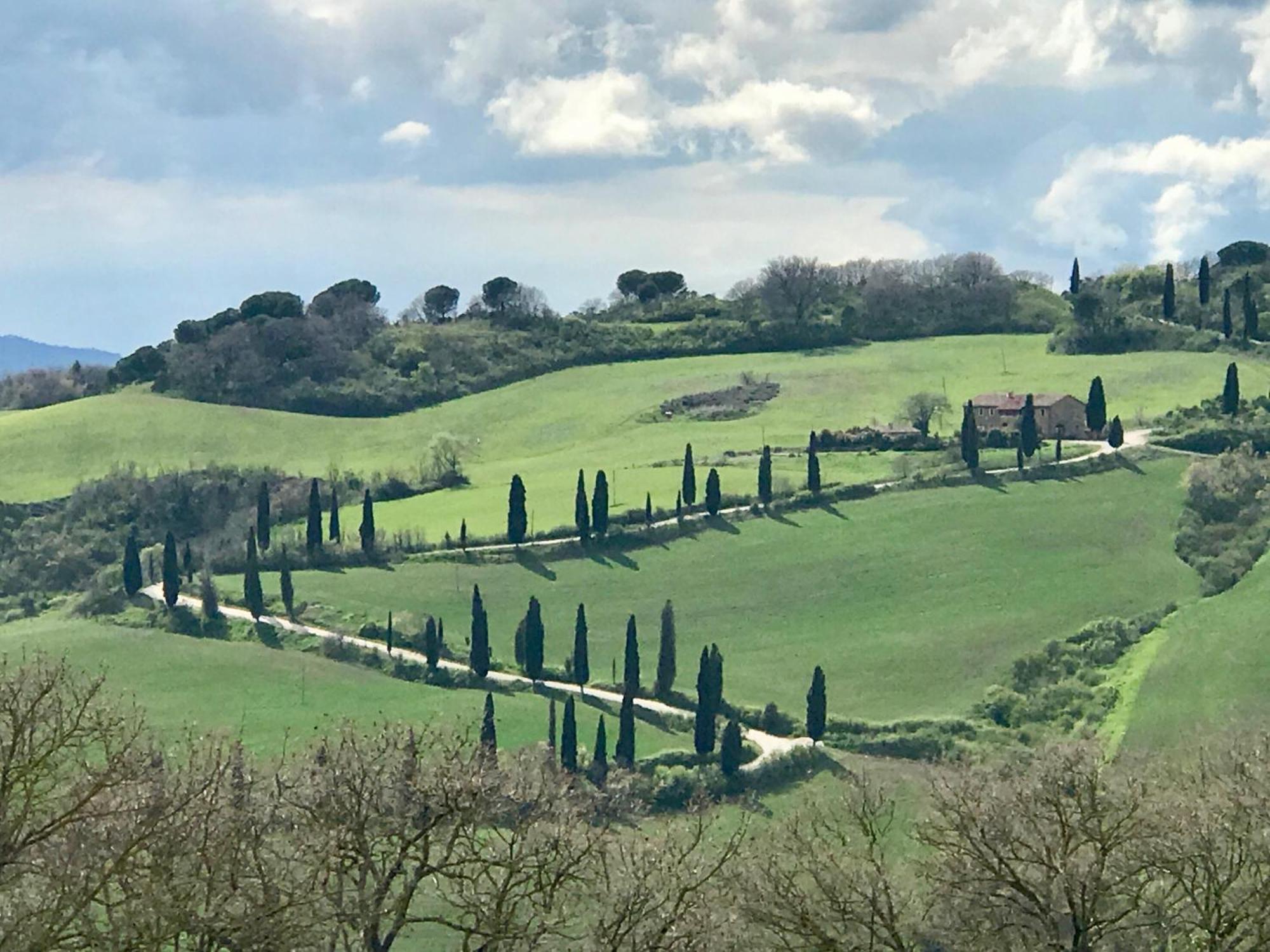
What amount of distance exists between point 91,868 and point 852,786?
5001 cm

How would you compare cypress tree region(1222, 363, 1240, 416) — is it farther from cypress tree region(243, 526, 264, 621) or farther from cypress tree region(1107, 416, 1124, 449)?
cypress tree region(243, 526, 264, 621)

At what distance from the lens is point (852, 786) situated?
78125 mm

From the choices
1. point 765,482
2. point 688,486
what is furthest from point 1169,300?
point 688,486

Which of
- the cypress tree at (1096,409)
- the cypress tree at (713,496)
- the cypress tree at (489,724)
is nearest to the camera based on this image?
the cypress tree at (489,724)

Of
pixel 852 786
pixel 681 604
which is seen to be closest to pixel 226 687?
pixel 681 604

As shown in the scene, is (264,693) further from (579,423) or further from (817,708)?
(579,423)

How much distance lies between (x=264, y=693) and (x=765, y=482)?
1587 inches

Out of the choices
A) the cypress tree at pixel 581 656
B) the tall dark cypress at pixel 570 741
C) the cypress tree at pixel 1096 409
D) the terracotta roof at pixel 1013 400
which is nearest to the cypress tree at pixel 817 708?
the tall dark cypress at pixel 570 741

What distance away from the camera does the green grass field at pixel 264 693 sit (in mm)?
93500

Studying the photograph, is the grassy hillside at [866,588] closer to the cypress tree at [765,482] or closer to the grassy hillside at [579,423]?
the cypress tree at [765,482]

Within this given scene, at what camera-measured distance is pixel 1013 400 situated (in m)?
148

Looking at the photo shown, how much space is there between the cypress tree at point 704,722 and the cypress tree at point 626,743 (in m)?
3.19

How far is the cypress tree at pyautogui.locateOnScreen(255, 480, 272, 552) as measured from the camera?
424ft

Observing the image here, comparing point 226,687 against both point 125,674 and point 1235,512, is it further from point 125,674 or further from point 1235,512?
point 1235,512
